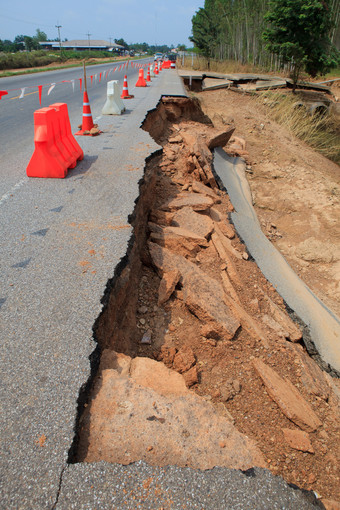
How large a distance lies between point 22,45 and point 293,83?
73.4 meters

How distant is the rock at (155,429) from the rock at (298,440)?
2.27 ft

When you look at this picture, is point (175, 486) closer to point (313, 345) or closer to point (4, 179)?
point (313, 345)

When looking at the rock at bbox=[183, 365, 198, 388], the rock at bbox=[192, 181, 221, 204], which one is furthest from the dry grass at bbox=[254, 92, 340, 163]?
the rock at bbox=[183, 365, 198, 388]

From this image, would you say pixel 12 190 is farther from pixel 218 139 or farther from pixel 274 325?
pixel 218 139

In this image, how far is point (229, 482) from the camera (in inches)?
65.6

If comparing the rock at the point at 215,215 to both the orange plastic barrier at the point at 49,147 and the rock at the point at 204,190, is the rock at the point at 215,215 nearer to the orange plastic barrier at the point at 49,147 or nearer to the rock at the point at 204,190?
the rock at the point at 204,190

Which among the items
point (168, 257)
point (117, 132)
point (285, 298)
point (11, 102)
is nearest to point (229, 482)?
point (168, 257)

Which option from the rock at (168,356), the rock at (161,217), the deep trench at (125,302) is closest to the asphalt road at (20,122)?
the deep trench at (125,302)

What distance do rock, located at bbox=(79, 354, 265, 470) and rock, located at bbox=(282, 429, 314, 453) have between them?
0.69 m

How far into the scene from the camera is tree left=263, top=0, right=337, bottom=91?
15.0m

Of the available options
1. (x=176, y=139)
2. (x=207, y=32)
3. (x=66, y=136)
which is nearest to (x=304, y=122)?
(x=176, y=139)

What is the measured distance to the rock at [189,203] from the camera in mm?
5520

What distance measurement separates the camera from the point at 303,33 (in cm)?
1583

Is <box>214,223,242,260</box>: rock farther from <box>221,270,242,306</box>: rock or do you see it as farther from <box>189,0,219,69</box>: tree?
<box>189,0,219,69</box>: tree
